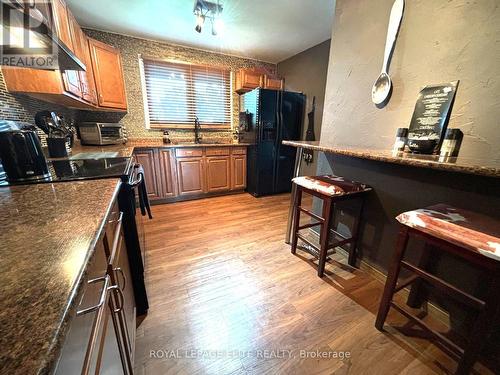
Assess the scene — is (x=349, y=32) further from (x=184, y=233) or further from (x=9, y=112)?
(x=9, y=112)

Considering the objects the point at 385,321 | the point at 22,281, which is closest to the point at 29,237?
the point at 22,281

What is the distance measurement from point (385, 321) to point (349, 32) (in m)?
2.15

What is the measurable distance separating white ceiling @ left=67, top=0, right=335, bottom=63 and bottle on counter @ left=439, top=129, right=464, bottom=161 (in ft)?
6.24

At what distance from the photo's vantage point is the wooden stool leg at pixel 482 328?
83 cm

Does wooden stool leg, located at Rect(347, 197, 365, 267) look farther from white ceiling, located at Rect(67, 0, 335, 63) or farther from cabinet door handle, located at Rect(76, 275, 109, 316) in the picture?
white ceiling, located at Rect(67, 0, 335, 63)

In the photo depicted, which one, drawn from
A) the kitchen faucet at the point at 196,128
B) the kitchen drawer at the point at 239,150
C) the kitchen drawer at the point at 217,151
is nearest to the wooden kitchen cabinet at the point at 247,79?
the kitchen faucet at the point at 196,128

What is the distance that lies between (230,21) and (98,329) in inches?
121

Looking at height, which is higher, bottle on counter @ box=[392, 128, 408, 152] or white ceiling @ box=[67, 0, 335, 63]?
white ceiling @ box=[67, 0, 335, 63]

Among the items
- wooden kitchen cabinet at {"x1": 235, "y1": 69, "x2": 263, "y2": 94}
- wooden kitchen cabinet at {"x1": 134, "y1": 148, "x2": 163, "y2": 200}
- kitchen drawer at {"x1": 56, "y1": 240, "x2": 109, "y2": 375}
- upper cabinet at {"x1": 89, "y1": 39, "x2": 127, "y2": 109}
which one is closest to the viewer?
kitchen drawer at {"x1": 56, "y1": 240, "x2": 109, "y2": 375}

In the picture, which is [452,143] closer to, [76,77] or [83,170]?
[83,170]

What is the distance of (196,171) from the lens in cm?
328

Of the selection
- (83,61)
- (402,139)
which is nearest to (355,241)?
(402,139)

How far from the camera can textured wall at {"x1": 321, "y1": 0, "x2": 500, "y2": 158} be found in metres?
1.08

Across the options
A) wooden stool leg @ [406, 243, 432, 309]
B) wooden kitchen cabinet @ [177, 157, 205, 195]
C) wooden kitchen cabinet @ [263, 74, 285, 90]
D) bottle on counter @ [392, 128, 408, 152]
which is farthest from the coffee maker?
wooden kitchen cabinet @ [263, 74, 285, 90]
